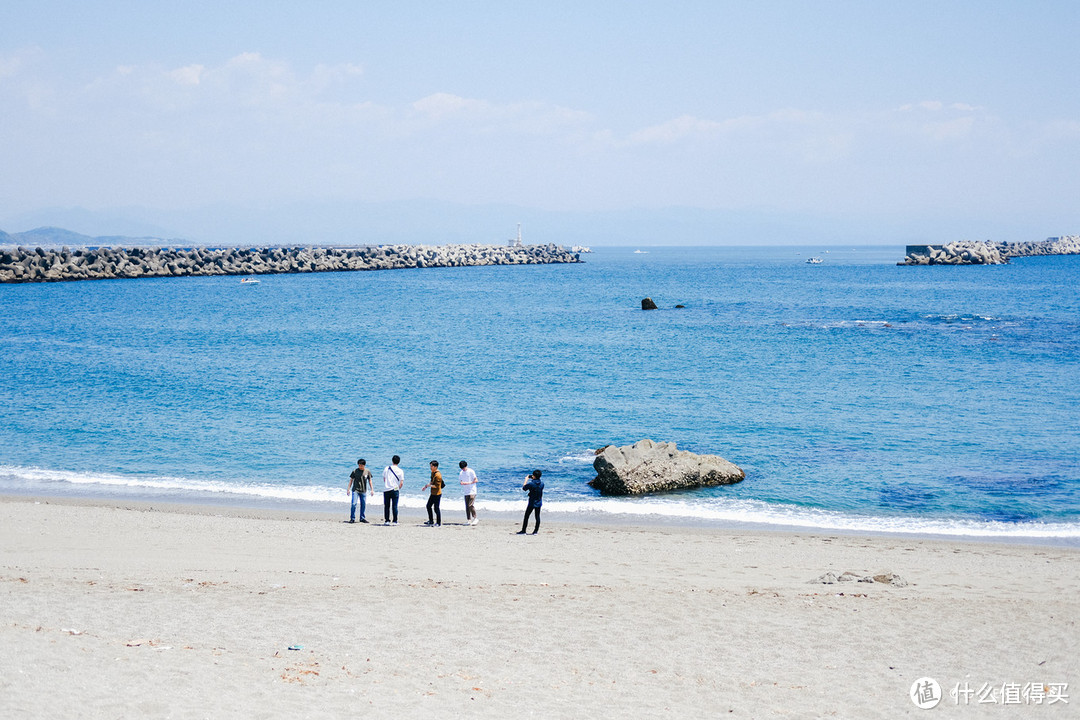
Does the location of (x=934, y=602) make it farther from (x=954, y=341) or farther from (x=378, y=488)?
(x=954, y=341)

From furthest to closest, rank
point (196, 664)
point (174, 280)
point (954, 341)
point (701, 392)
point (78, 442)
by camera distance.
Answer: point (174, 280)
point (954, 341)
point (701, 392)
point (78, 442)
point (196, 664)

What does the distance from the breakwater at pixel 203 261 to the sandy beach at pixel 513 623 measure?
108 metres

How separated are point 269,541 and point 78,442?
45.9ft

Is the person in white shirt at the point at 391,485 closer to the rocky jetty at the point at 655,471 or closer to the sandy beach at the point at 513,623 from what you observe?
the sandy beach at the point at 513,623

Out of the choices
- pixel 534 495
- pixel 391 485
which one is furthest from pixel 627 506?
pixel 391 485

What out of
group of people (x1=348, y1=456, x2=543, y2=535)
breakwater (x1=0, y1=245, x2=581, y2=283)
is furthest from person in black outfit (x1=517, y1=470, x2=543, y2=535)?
breakwater (x1=0, y1=245, x2=581, y2=283)

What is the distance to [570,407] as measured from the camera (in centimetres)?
3206

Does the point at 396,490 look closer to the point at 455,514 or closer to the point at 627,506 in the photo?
the point at 455,514

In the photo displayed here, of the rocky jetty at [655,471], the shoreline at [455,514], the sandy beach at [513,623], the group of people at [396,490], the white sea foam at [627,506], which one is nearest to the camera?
the sandy beach at [513,623]

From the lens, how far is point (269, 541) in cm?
1631

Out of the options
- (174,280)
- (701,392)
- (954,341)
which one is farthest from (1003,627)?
(174,280)

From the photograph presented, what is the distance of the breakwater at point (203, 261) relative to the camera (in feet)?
365

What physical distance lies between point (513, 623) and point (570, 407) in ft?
68.4

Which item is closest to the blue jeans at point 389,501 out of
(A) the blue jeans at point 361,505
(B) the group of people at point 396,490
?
(B) the group of people at point 396,490
